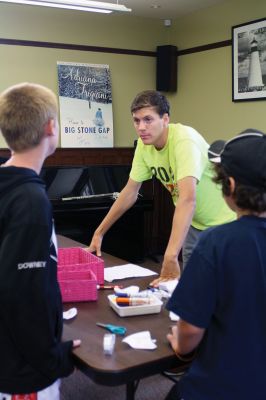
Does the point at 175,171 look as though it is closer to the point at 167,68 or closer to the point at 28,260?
the point at 28,260

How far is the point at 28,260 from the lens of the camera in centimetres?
120

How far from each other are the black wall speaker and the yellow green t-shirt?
3.45 m

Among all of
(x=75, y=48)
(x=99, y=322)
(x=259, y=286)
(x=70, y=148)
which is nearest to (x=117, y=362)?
(x=99, y=322)

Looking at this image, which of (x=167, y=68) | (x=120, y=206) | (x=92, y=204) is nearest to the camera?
(x=120, y=206)

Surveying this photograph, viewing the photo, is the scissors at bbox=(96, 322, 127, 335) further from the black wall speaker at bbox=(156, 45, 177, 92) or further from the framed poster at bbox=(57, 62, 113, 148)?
the black wall speaker at bbox=(156, 45, 177, 92)

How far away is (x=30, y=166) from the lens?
4.33 feet

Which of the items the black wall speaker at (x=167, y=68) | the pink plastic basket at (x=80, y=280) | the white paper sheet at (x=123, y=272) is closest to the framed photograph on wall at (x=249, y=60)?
the black wall speaker at (x=167, y=68)

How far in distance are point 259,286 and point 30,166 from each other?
2.29 ft

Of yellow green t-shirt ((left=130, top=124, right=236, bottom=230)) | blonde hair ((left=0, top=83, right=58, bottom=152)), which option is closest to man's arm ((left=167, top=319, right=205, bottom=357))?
blonde hair ((left=0, top=83, right=58, bottom=152))

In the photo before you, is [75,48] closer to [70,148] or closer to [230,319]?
[70,148]

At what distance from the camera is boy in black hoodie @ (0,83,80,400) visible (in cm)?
120

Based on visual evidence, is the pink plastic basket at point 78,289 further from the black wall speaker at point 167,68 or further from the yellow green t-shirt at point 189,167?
the black wall speaker at point 167,68

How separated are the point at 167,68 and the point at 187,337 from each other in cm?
495

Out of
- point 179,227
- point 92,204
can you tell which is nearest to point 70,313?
point 179,227
